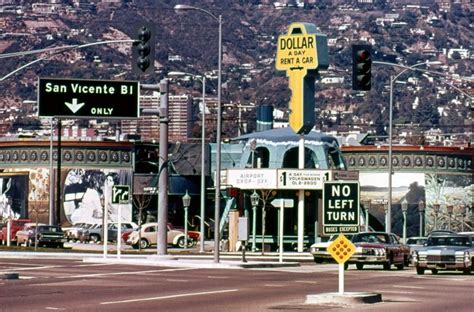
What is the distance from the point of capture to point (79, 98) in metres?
62.5

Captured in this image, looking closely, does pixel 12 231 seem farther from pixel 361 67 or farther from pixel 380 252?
pixel 361 67

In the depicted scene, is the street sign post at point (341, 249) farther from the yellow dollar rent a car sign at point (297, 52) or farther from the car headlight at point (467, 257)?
the yellow dollar rent a car sign at point (297, 52)

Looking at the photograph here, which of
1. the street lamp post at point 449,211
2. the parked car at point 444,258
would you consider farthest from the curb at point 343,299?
the street lamp post at point 449,211

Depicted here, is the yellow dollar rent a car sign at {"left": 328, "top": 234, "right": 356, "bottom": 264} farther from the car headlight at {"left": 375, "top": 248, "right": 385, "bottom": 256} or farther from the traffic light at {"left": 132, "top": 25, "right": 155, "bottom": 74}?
the car headlight at {"left": 375, "top": 248, "right": 385, "bottom": 256}

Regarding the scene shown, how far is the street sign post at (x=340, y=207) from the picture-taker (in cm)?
3788

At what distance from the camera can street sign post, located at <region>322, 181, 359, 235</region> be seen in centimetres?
3788

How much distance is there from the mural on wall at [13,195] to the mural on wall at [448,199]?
1235 inches

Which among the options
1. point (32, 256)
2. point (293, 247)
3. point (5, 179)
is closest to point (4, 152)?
point (5, 179)

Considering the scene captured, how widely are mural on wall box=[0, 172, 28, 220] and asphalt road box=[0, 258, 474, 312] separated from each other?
63.8 m

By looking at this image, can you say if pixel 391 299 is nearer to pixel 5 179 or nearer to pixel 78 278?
pixel 78 278

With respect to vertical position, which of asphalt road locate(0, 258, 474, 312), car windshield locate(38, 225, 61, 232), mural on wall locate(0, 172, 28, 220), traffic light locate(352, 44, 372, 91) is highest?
traffic light locate(352, 44, 372, 91)

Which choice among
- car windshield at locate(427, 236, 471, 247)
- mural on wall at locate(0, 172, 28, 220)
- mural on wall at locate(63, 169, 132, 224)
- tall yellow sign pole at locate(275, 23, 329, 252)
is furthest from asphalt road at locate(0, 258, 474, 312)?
mural on wall at locate(0, 172, 28, 220)

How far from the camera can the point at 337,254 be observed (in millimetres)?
36688

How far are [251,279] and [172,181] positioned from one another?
7297 centimetres
